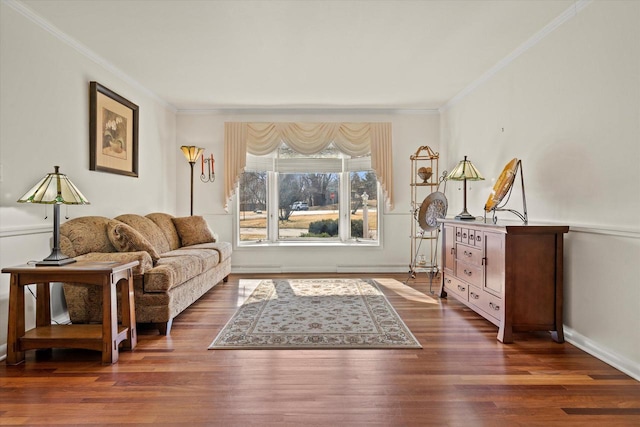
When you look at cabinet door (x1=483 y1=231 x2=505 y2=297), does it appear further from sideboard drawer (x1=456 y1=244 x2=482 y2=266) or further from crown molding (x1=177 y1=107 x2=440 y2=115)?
crown molding (x1=177 y1=107 x2=440 y2=115)

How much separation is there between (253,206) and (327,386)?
4.15 m

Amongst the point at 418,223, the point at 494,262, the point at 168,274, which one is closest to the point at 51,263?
the point at 168,274

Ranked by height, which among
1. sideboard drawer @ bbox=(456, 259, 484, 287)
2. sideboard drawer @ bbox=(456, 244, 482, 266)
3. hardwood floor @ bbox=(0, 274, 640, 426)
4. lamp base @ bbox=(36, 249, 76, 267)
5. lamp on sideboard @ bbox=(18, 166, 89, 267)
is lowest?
hardwood floor @ bbox=(0, 274, 640, 426)

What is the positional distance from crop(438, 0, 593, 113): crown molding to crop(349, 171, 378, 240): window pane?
171 centimetres

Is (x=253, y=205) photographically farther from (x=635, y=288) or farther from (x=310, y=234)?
(x=635, y=288)

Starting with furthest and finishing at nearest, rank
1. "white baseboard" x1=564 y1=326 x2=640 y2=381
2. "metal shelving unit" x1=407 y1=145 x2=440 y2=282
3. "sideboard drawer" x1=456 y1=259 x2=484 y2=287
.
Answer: "metal shelving unit" x1=407 y1=145 x2=440 y2=282 < "sideboard drawer" x1=456 y1=259 x2=484 y2=287 < "white baseboard" x1=564 y1=326 x2=640 y2=381

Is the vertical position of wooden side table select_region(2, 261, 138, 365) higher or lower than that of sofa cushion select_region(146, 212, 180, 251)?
lower

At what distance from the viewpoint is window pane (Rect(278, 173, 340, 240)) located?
20.1 ft

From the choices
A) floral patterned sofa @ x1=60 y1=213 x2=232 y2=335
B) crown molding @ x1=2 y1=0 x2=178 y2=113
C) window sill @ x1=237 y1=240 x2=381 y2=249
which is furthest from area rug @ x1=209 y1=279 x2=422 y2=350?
crown molding @ x1=2 y1=0 x2=178 y2=113

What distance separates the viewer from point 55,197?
2.64 metres

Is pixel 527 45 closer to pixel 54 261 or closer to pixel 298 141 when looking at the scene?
pixel 298 141

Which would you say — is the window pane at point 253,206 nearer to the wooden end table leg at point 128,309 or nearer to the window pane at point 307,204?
the window pane at point 307,204

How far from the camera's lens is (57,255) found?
270cm

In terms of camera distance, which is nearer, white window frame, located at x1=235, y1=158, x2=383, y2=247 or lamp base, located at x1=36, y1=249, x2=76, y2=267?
lamp base, located at x1=36, y1=249, x2=76, y2=267
